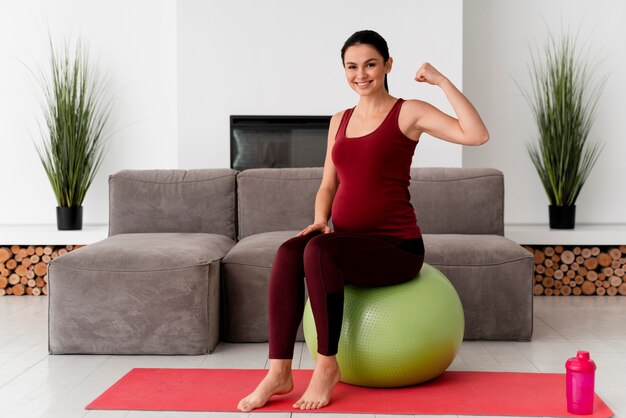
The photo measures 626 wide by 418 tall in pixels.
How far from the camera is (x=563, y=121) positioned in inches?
202

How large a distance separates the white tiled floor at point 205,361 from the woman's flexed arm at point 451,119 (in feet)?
3.00

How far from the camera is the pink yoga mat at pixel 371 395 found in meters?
2.52

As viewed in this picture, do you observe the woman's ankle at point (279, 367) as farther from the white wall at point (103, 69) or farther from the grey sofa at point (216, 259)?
the white wall at point (103, 69)

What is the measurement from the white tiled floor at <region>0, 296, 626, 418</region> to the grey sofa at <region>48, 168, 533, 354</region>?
10 cm

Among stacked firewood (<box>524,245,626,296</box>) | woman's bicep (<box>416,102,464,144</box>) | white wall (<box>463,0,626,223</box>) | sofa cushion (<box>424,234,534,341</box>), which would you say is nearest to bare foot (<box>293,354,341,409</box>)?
woman's bicep (<box>416,102,464,144</box>)

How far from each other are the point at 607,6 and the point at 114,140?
3490mm

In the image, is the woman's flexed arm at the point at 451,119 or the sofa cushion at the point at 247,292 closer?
the woman's flexed arm at the point at 451,119

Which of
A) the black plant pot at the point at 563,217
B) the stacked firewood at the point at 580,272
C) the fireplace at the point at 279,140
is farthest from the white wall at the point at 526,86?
the fireplace at the point at 279,140

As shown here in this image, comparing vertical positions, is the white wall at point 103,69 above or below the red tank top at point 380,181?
above

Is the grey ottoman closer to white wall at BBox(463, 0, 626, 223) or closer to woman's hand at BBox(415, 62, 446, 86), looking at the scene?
woman's hand at BBox(415, 62, 446, 86)

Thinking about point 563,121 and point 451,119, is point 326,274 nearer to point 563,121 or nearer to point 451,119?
point 451,119

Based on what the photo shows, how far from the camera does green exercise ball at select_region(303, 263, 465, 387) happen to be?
8.68 feet

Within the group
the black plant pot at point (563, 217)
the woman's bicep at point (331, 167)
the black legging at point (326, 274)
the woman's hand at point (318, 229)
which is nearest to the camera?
the black legging at point (326, 274)

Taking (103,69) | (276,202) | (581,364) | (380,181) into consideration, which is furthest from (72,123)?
(581,364)
